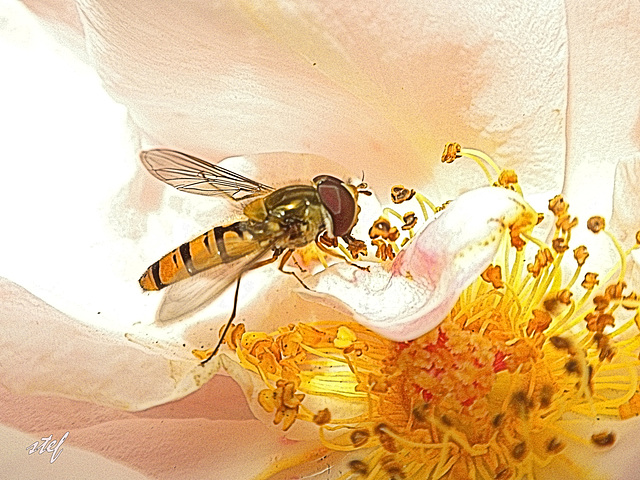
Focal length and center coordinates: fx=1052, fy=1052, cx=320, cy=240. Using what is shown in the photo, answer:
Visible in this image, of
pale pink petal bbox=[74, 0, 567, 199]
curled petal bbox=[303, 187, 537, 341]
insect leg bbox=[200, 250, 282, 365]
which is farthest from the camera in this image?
pale pink petal bbox=[74, 0, 567, 199]

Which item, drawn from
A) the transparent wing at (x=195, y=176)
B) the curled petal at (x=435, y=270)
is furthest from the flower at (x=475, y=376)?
the transparent wing at (x=195, y=176)

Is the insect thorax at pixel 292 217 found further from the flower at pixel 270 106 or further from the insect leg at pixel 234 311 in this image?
the flower at pixel 270 106

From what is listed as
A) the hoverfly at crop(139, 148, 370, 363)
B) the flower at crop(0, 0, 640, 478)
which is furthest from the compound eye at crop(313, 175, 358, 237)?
the flower at crop(0, 0, 640, 478)

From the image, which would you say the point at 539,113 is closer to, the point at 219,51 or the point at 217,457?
the point at 219,51

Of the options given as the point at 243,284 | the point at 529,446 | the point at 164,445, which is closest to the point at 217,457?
the point at 164,445

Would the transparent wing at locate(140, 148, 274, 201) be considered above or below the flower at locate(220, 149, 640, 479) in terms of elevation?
above

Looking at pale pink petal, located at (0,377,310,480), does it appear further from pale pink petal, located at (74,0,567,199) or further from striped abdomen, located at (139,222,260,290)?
pale pink petal, located at (74,0,567,199)
